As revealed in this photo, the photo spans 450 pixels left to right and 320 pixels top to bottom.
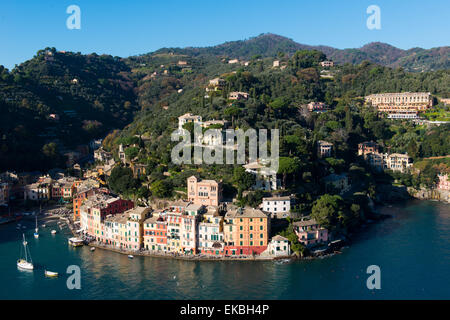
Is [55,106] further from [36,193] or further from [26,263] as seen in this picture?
[26,263]

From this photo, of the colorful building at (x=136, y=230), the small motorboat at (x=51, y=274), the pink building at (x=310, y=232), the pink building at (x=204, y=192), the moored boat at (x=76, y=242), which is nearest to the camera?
the small motorboat at (x=51, y=274)

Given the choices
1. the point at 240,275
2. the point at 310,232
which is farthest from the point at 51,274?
the point at 310,232

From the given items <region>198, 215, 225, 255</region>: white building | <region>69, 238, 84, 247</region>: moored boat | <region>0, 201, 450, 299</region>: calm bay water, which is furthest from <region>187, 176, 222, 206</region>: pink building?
<region>69, 238, 84, 247</region>: moored boat

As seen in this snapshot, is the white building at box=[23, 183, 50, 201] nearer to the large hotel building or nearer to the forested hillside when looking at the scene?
the forested hillside

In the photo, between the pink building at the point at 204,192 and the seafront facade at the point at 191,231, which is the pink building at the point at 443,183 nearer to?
the seafront facade at the point at 191,231

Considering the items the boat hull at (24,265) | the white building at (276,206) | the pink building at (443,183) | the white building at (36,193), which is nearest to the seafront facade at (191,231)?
the white building at (276,206)
